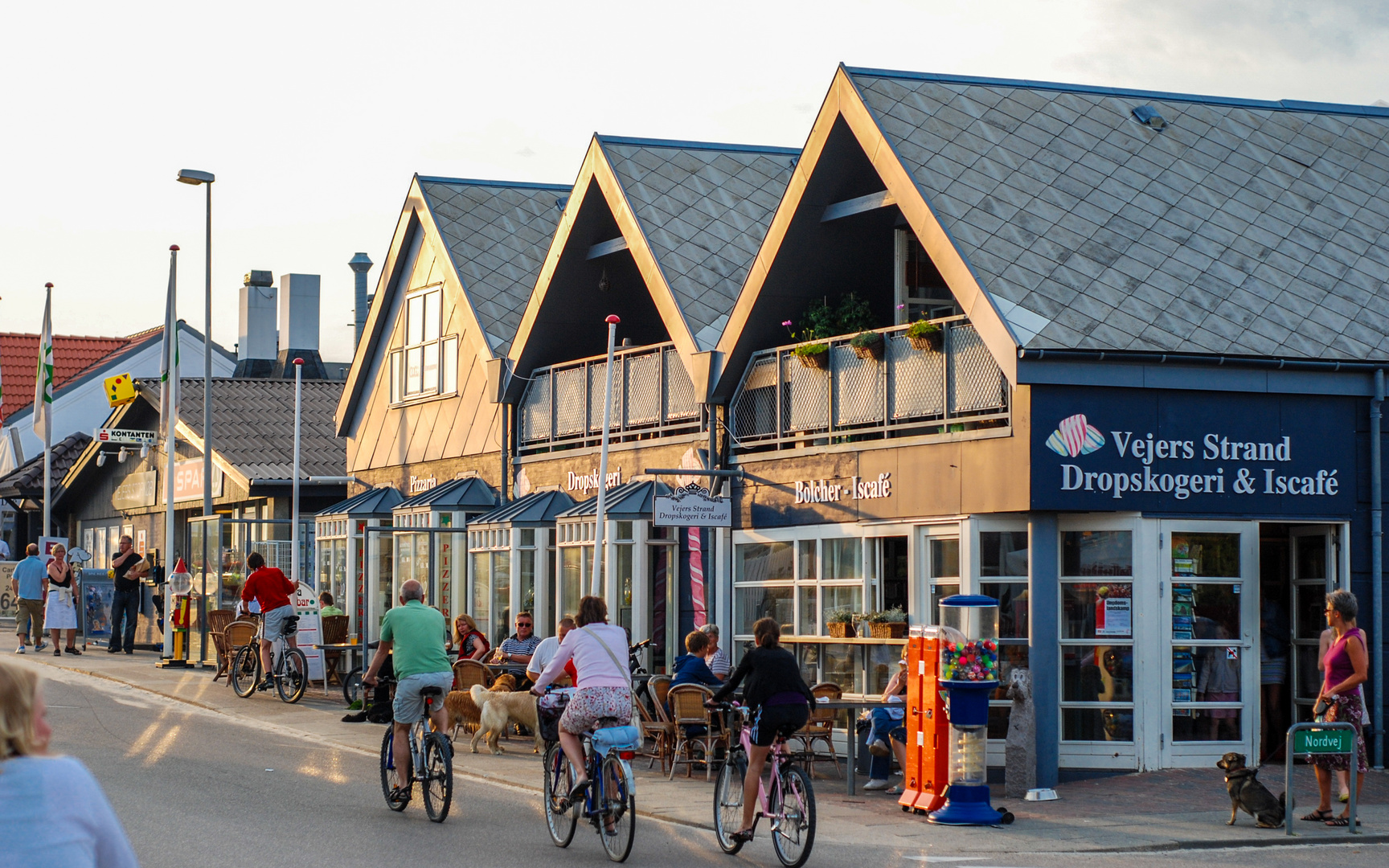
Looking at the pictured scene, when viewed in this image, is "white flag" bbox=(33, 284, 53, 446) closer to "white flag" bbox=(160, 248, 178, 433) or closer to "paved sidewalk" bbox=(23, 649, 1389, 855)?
"white flag" bbox=(160, 248, 178, 433)

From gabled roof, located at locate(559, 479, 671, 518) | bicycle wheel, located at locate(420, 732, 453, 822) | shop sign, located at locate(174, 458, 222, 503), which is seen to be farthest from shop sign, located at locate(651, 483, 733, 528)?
shop sign, located at locate(174, 458, 222, 503)

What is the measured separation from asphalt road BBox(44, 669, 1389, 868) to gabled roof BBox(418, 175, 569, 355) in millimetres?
10896

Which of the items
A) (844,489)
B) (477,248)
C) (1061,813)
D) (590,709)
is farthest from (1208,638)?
(477,248)

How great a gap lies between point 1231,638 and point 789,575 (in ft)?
16.3

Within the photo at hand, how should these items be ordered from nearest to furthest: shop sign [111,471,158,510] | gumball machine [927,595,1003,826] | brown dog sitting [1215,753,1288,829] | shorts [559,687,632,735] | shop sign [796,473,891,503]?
shorts [559,687,632,735] < brown dog sitting [1215,753,1288,829] < gumball machine [927,595,1003,826] < shop sign [796,473,891,503] < shop sign [111,471,158,510]

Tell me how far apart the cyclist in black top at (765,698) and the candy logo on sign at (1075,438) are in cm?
436

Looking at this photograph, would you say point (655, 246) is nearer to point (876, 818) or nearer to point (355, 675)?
point (355, 675)

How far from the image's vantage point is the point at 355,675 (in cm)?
2206

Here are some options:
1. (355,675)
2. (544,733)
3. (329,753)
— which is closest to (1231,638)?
(544,733)

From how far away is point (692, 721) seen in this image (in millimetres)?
15523

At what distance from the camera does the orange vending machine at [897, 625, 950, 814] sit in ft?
42.9

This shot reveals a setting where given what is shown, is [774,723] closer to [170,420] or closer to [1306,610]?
[1306,610]

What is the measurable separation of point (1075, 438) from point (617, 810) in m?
6.12

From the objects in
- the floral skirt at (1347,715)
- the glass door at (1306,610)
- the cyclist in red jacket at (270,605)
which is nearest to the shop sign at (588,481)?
the cyclist in red jacket at (270,605)
